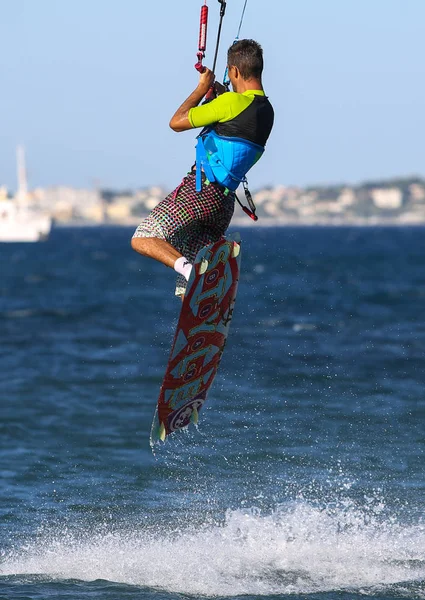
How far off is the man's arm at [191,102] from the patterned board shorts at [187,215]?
2.08 ft

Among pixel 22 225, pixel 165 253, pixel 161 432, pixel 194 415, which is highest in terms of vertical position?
pixel 22 225

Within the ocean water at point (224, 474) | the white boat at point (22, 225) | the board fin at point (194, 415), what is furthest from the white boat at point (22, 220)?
the board fin at point (194, 415)

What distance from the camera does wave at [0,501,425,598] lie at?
8.35 meters

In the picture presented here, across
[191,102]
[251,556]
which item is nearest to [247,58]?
[191,102]

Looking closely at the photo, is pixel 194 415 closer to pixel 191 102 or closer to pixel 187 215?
pixel 187 215

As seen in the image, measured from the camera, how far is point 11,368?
2119cm

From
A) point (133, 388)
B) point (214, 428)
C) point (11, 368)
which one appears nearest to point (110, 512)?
point (214, 428)

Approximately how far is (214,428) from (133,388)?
4640mm

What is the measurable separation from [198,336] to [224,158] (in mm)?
1620

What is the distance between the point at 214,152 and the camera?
8.49 m

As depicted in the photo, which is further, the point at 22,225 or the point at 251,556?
the point at 22,225

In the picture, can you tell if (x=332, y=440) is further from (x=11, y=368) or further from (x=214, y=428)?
(x=11, y=368)

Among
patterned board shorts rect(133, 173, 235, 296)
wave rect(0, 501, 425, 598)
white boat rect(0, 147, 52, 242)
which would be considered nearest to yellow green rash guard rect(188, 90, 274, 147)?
patterned board shorts rect(133, 173, 235, 296)

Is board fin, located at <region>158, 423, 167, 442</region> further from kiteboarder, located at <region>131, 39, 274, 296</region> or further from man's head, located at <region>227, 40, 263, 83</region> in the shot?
man's head, located at <region>227, 40, 263, 83</region>
